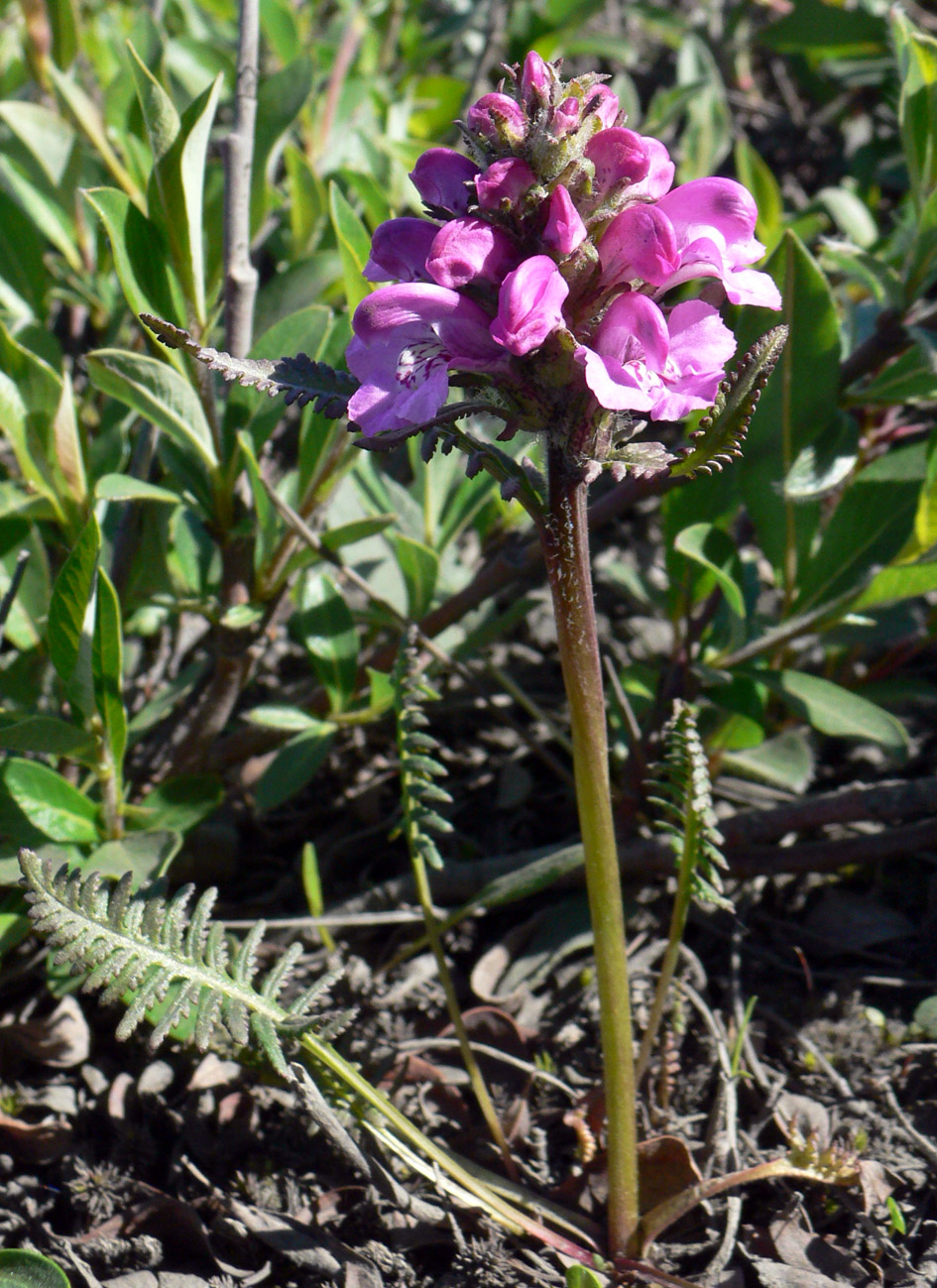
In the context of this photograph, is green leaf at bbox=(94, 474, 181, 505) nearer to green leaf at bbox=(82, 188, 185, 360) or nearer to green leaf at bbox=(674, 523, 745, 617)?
green leaf at bbox=(82, 188, 185, 360)

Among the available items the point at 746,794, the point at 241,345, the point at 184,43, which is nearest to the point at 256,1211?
the point at 746,794

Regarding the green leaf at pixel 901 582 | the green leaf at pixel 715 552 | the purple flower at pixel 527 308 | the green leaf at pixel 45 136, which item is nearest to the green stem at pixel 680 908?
the green leaf at pixel 715 552

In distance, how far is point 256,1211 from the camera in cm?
168

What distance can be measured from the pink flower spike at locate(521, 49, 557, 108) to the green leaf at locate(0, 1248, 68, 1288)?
5.02ft

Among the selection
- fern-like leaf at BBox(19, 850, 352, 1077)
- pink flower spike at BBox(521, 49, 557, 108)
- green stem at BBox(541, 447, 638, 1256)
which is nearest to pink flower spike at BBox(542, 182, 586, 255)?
pink flower spike at BBox(521, 49, 557, 108)

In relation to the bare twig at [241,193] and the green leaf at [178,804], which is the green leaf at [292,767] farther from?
the bare twig at [241,193]

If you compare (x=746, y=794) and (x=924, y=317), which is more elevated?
(x=924, y=317)

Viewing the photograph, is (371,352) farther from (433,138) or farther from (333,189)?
(433,138)

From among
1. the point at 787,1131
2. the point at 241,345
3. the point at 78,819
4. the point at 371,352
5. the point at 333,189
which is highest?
the point at 333,189

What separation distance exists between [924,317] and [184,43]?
2189 millimetres

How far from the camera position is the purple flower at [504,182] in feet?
3.76

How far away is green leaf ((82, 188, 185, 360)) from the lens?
5.68ft

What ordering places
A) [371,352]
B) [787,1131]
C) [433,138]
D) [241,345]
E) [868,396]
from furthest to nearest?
[433,138] < [868,396] < [241,345] < [787,1131] < [371,352]

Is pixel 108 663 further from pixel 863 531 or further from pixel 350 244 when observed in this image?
pixel 863 531
